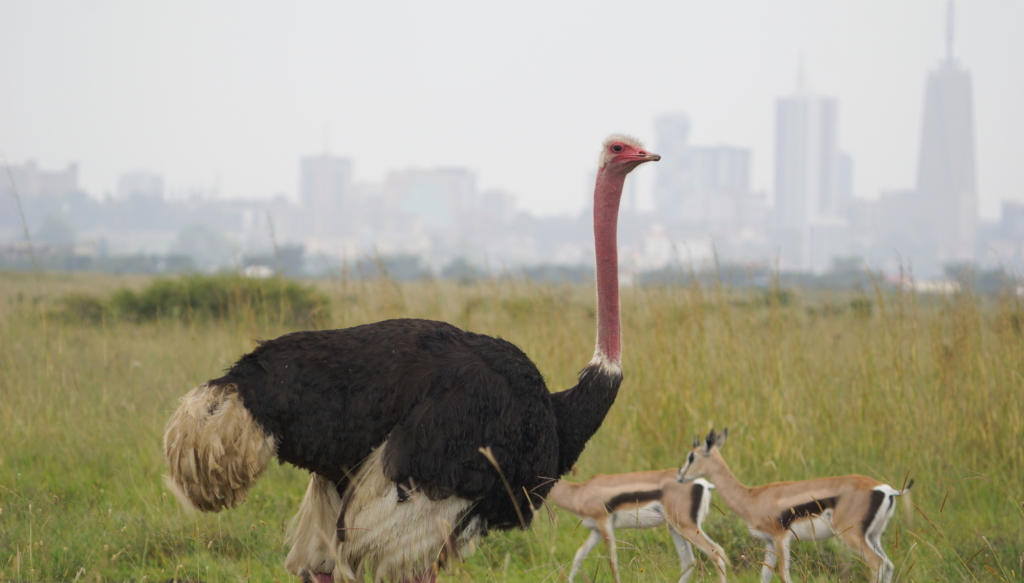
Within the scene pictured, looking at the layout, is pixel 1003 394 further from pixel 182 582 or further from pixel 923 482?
pixel 182 582

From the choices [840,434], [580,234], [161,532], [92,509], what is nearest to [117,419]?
[92,509]

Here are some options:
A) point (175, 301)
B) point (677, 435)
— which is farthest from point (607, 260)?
point (175, 301)

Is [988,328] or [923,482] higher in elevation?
[988,328]

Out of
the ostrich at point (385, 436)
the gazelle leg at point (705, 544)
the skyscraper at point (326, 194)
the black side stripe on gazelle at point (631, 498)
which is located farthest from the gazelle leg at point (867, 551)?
the skyscraper at point (326, 194)

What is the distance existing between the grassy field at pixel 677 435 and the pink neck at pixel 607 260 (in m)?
1.09

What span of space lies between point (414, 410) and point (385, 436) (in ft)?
0.62

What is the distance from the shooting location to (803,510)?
3.96 m

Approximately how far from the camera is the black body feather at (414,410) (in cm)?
317

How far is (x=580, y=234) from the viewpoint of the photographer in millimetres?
121875

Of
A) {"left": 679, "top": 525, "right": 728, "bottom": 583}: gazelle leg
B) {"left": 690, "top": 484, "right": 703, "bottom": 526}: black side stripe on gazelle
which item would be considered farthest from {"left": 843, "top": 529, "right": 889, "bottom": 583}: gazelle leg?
{"left": 690, "top": 484, "right": 703, "bottom": 526}: black side stripe on gazelle

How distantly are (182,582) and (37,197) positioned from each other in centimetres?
9030

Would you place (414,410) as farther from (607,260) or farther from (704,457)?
(704,457)

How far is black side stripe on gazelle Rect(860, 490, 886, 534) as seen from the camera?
3.74 meters

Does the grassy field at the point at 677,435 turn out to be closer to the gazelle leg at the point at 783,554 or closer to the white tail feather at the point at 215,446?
the gazelle leg at the point at 783,554
